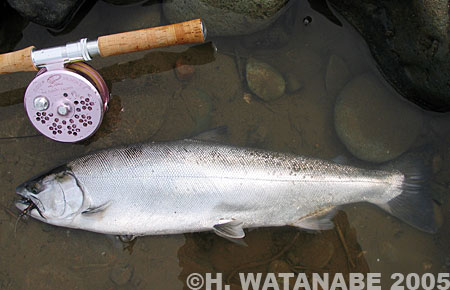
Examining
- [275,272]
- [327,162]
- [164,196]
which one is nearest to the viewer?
[164,196]

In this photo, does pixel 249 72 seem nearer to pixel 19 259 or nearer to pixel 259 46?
pixel 259 46

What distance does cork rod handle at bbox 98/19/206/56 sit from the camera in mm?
2355

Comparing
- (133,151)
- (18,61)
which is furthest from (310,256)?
(18,61)

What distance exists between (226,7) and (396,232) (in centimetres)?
241

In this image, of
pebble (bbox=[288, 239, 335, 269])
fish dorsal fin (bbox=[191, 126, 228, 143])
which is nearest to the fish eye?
fish dorsal fin (bbox=[191, 126, 228, 143])

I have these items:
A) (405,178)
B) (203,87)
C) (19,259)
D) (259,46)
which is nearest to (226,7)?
(259,46)

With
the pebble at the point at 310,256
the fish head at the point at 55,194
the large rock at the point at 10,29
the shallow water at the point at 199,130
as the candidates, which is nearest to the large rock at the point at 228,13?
the shallow water at the point at 199,130

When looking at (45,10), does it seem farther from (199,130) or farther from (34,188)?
(199,130)

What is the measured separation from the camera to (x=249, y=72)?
3.01 meters

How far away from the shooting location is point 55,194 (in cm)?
251

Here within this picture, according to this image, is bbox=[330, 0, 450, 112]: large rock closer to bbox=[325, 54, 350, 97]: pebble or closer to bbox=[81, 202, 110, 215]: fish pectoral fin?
bbox=[325, 54, 350, 97]: pebble

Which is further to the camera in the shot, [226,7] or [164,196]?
[226,7]

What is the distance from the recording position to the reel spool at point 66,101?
2.39 meters

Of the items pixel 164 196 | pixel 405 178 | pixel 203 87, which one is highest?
pixel 203 87
